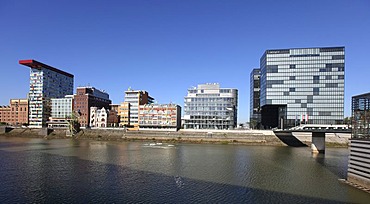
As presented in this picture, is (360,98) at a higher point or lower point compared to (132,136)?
higher

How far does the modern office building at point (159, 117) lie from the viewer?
410 ft

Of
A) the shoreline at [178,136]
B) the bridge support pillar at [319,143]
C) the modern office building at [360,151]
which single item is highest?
the modern office building at [360,151]

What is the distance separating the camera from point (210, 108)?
128625 mm

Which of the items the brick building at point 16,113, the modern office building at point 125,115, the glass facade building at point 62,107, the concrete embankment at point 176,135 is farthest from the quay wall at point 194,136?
the brick building at point 16,113

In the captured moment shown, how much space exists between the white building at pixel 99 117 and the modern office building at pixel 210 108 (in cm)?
4272

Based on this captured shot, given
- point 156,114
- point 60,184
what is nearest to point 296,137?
point 156,114

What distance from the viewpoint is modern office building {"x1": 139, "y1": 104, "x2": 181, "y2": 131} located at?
410 ft

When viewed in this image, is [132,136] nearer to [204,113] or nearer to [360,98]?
[204,113]

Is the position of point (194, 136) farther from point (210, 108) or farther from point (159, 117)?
point (210, 108)

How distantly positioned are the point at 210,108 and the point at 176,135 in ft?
109

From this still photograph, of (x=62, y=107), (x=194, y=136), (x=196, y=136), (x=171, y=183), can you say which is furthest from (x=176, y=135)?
(x=62, y=107)

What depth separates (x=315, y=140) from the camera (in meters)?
68.8

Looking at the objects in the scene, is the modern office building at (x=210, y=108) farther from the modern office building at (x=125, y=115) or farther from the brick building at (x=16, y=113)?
the brick building at (x=16, y=113)

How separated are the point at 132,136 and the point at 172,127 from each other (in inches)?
935
